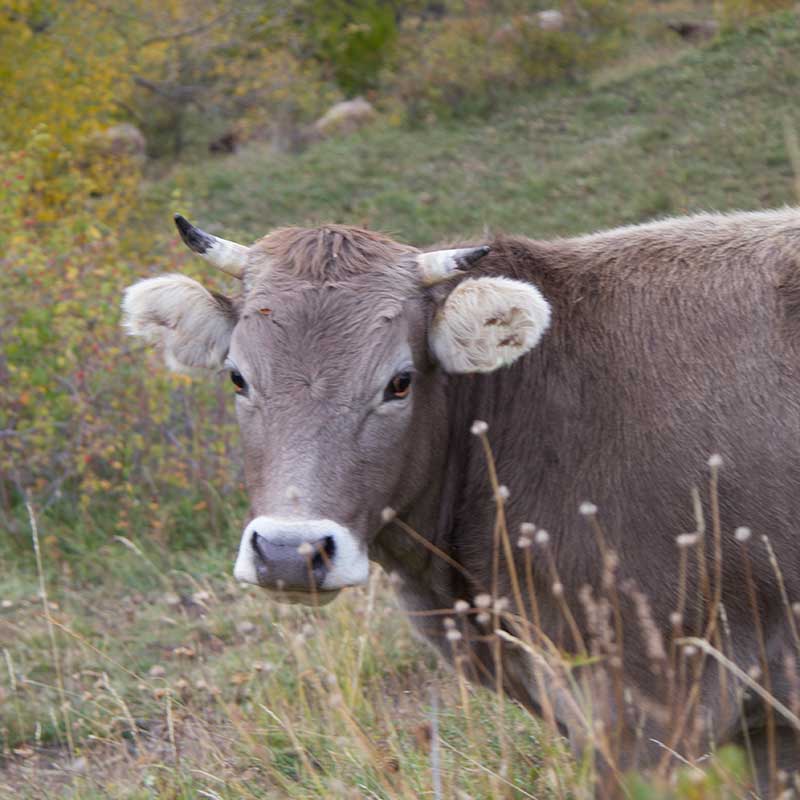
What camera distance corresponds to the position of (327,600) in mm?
3535

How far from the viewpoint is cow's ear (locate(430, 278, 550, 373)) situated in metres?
3.75

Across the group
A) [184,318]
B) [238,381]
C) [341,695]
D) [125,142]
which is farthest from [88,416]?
[125,142]

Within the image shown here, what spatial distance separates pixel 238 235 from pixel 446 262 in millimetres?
4992

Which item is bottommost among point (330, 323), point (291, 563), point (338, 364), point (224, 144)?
point (291, 563)

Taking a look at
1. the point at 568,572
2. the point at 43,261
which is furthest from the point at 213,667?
the point at 43,261

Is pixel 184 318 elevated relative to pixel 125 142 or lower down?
lower down

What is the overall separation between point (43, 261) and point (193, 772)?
16.0 feet

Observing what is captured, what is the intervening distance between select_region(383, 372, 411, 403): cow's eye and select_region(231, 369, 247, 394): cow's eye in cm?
50

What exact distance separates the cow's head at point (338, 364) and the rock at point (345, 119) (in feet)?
57.9

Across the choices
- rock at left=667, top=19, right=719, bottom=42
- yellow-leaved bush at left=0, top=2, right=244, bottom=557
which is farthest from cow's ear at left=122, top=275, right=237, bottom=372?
rock at left=667, top=19, right=719, bottom=42

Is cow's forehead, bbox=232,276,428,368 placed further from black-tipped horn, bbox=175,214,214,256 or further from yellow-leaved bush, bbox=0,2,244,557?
yellow-leaved bush, bbox=0,2,244,557

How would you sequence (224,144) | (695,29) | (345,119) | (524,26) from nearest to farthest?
(524,26)
(345,119)
(695,29)
(224,144)

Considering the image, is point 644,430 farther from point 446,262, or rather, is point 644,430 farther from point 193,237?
point 193,237

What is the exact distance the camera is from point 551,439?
396cm
